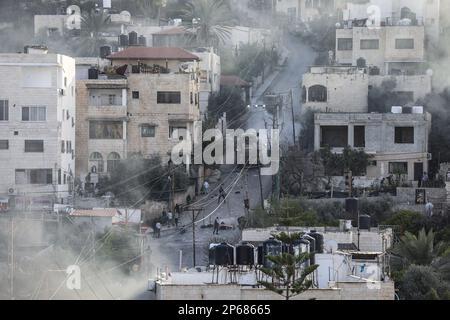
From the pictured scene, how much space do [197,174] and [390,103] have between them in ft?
29.8

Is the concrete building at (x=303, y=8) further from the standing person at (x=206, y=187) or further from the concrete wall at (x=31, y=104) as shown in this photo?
the concrete wall at (x=31, y=104)

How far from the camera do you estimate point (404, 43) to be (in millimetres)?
75125

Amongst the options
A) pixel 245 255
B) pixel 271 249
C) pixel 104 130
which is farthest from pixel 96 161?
pixel 245 255

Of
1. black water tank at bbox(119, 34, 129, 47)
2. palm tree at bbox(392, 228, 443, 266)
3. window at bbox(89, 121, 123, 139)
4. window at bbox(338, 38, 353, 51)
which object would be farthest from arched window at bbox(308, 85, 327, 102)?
palm tree at bbox(392, 228, 443, 266)

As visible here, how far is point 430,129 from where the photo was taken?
68812 mm

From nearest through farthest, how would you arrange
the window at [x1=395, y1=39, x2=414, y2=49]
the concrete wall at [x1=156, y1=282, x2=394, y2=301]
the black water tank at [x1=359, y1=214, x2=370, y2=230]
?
the concrete wall at [x1=156, y1=282, x2=394, y2=301], the black water tank at [x1=359, y1=214, x2=370, y2=230], the window at [x1=395, y1=39, x2=414, y2=49]

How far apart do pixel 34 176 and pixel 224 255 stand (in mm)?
18138

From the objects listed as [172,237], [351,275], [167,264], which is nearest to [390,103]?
[172,237]

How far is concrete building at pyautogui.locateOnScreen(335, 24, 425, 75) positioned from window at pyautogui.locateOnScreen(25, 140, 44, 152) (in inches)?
700

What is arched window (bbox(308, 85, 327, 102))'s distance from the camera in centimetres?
7060

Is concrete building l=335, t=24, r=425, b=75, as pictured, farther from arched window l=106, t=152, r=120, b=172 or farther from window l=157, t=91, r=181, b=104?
arched window l=106, t=152, r=120, b=172

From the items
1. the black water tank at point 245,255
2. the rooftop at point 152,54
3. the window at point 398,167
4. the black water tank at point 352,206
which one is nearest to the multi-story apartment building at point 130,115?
the rooftop at point 152,54

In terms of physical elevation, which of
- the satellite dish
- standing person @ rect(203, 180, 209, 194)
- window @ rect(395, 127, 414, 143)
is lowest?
the satellite dish

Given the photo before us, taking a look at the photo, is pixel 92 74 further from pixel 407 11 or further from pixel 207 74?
pixel 407 11
